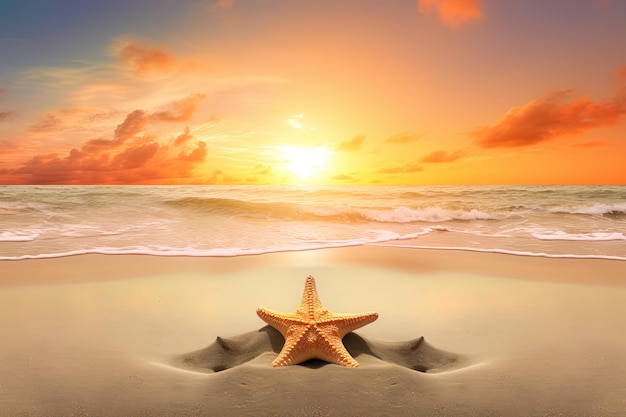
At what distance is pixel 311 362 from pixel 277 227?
11349 millimetres

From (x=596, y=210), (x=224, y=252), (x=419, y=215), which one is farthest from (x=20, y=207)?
(x=596, y=210)

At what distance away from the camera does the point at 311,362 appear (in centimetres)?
337

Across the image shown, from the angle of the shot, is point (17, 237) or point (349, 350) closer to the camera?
point (349, 350)

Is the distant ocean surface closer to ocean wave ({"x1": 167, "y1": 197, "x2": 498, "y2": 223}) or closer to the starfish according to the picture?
ocean wave ({"x1": 167, "y1": 197, "x2": 498, "y2": 223})

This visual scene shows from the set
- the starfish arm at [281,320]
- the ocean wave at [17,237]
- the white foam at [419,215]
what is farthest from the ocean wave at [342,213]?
the starfish arm at [281,320]

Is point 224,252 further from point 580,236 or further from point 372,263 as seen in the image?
point 580,236

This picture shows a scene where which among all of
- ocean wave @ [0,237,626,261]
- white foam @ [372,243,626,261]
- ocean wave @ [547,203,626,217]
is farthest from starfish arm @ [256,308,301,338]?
ocean wave @ [547,203,626,217]

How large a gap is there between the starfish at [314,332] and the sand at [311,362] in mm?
90

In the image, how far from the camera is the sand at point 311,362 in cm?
294

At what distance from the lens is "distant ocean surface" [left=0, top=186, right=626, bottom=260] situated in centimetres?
999

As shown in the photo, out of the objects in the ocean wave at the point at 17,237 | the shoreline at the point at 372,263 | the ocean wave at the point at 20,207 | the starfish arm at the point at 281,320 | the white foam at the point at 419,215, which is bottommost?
the shoreline at the point at 372,263

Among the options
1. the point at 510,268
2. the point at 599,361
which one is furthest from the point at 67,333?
the point at 510,268

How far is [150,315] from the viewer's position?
5238 millimetres

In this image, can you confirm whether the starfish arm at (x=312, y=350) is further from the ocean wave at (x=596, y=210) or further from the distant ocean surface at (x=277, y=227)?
the ocean wave at (x=596, y=210)
